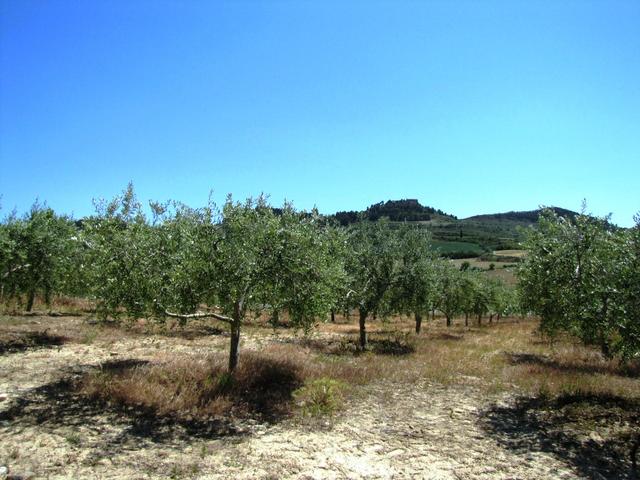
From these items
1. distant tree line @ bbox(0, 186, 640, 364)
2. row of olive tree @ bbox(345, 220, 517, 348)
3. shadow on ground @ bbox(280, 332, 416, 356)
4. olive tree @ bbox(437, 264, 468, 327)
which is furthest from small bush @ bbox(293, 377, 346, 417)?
olive tree @ bbox(437, 264, 468, 327)

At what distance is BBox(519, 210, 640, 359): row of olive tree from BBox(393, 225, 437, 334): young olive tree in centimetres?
776

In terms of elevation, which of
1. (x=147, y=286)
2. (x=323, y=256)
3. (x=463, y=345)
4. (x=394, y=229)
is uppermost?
(x=394, y=229)

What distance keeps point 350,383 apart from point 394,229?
14680mm

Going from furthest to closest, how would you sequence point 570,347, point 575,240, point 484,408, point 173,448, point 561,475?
point 570,347 < point 575,240 < point 484,408 < point 173,448 < point 561,475

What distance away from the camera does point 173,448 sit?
32.3 ft

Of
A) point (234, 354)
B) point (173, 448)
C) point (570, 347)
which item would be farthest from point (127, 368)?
point (570, 347)

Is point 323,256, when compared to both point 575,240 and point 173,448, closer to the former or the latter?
point 173,448

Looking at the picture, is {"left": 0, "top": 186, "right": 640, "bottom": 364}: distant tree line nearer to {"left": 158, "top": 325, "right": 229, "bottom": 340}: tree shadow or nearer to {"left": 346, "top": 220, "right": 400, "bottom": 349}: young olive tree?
{"left": 346, "top": 220, "right": 400, "bottom": 349}: young olive tree

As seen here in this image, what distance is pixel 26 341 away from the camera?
67.3 ft

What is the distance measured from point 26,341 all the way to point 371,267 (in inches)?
758

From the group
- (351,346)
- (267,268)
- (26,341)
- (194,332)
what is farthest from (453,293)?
(26,341)

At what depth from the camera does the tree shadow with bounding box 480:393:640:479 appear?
10.0 meters

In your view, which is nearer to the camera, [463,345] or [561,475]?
[561,475]

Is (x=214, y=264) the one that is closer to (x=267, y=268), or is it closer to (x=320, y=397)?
(x=267, y=268)
